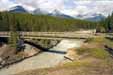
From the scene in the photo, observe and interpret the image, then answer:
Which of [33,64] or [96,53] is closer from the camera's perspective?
[96,53]

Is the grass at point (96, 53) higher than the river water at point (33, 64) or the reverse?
higher

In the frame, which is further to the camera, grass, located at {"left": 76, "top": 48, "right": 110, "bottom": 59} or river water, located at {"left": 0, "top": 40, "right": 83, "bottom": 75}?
river water, located at {"left": 0, "top": 40, "right": 83, "bottom": 75}

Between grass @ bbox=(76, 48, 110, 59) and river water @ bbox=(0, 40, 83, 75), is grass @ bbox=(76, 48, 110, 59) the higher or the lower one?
the higher one

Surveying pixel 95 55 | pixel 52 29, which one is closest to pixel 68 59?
pixel 95 55

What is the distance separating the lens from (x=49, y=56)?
9700 centimetres

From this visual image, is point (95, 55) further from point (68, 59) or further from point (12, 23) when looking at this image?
point (12, 23)

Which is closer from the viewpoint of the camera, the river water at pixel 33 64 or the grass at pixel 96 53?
the grass at pixel 96 53

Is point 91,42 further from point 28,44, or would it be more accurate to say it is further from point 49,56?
point 28,44

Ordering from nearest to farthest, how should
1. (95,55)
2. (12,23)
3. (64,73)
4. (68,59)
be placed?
(64,73)
(95,55)
(68,59)
(12,23)

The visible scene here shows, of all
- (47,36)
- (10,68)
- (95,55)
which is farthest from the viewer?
(47,36)

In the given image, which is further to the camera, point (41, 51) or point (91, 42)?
point (41, 51)

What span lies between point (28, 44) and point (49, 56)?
61.1 ft

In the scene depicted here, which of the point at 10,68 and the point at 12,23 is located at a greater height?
the point at 12,23

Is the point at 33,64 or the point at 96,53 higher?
the point at 96,53
